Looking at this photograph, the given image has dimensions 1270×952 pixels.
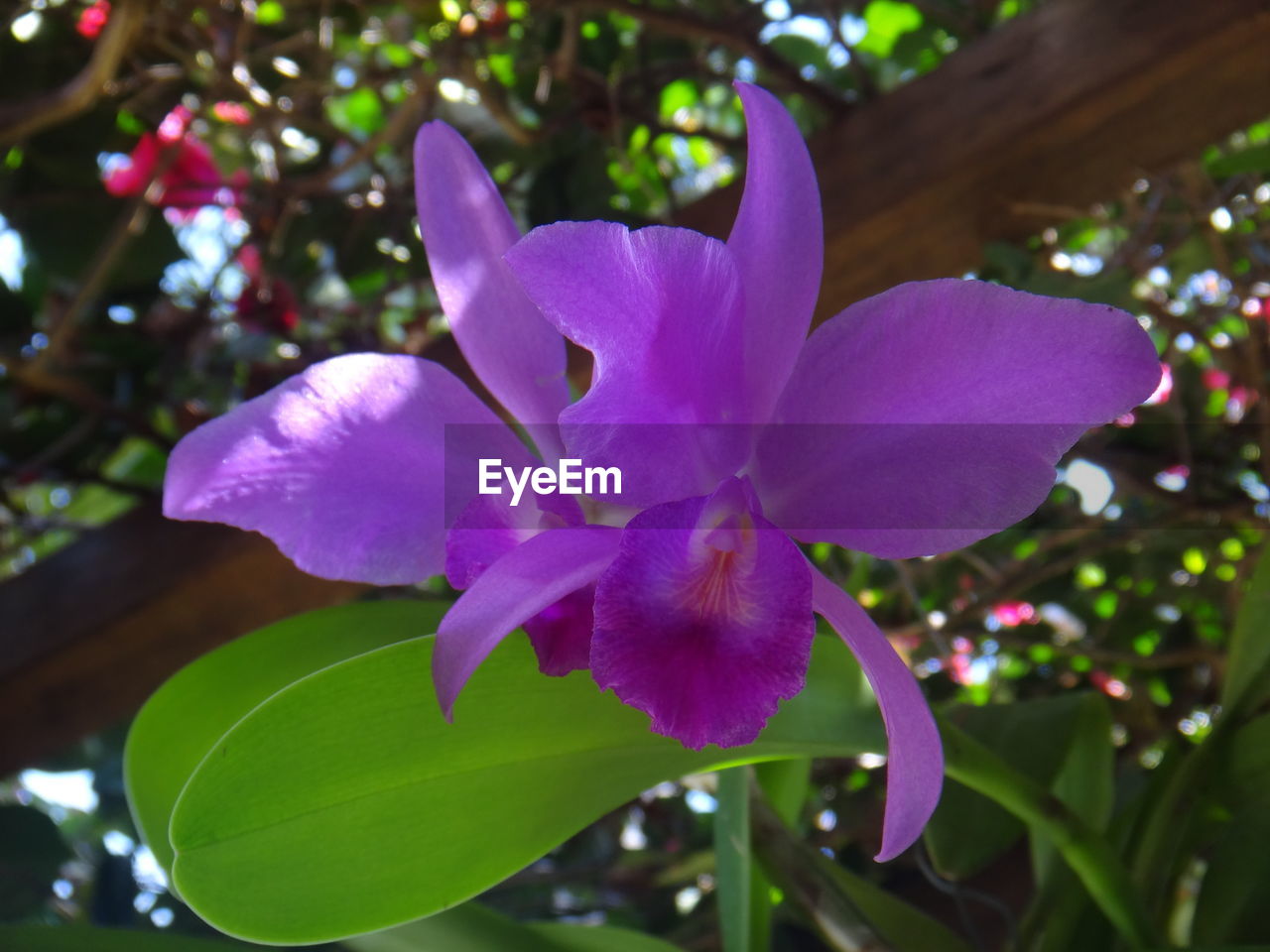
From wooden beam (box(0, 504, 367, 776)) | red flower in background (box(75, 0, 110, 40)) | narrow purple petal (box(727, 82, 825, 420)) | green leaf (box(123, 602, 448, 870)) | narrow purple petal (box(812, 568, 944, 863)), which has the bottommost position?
wooden beam (box(0, 504, 367, 776))

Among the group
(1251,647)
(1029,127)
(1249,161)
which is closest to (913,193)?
(1029,127)

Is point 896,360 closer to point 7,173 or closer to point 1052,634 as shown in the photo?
point 1052,634

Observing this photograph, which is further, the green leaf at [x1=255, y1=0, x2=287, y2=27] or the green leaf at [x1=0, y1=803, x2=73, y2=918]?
the green leaf at [x1=255, y1=0, x2=287, y2=27]

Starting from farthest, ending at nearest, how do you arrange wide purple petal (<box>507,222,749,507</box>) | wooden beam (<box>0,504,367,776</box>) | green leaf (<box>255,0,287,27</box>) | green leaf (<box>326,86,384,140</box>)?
green leaf (<box>326,86,384,140</box>) < green leaf (<box>255,0,287,27</box>) < wooden beam (<box>0,504,367,776</box>) < wide purple petal (<box>507,222,749,507</box>)

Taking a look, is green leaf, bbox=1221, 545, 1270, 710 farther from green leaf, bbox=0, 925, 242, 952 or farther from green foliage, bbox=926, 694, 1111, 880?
green leaf, bbox=0, 925, 242, 952

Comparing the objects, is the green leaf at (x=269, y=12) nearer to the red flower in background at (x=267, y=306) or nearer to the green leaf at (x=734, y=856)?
the red flower in background at (x=267, y=306)

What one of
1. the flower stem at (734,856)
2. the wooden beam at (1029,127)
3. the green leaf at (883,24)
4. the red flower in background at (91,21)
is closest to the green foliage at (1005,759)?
the flower stem at (734,856)

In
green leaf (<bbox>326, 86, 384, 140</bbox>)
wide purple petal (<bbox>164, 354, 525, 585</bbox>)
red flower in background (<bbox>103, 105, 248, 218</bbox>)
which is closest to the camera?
wide purple petal (<bbox>164, 354, 525, 585</bbox>)

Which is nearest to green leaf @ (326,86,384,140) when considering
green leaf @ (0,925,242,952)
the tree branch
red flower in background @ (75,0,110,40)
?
red flower in background @ (75,0,110,40)
